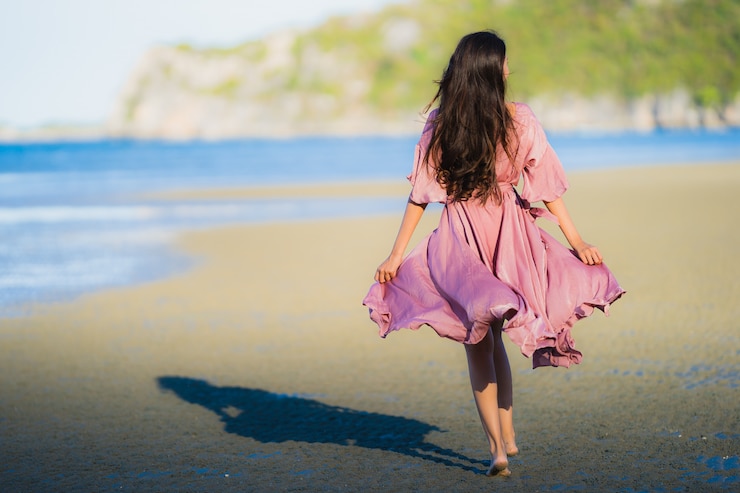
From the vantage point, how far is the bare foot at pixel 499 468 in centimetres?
404

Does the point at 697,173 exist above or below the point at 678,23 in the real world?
below

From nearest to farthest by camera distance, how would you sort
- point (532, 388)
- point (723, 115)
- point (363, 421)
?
point (363, 421), point (532, 388), point (723, 115)

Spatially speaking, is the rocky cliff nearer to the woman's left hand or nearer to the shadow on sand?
the shadow on sand

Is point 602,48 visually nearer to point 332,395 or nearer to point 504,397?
point 332,395

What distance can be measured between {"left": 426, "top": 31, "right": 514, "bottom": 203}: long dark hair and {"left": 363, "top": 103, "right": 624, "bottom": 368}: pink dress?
2.7 inches

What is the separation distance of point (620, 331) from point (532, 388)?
190cm

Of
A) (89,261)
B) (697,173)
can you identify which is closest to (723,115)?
(697,173)

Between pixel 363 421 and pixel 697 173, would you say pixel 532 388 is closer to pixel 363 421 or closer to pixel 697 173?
pixel 363 421

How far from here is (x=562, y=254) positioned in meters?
3.94

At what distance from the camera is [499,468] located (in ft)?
13.3

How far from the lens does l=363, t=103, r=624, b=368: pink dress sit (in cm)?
382

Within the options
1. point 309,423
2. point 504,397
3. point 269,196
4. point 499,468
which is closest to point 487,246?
point 504,397

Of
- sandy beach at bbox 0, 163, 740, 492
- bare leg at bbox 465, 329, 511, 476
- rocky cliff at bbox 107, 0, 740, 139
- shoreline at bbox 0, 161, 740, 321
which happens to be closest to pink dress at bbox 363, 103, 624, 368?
bare leg at bbox 465, 329, 511, 476

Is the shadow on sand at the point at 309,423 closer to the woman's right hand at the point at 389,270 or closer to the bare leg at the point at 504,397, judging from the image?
the bare leg at the point at 504,397
